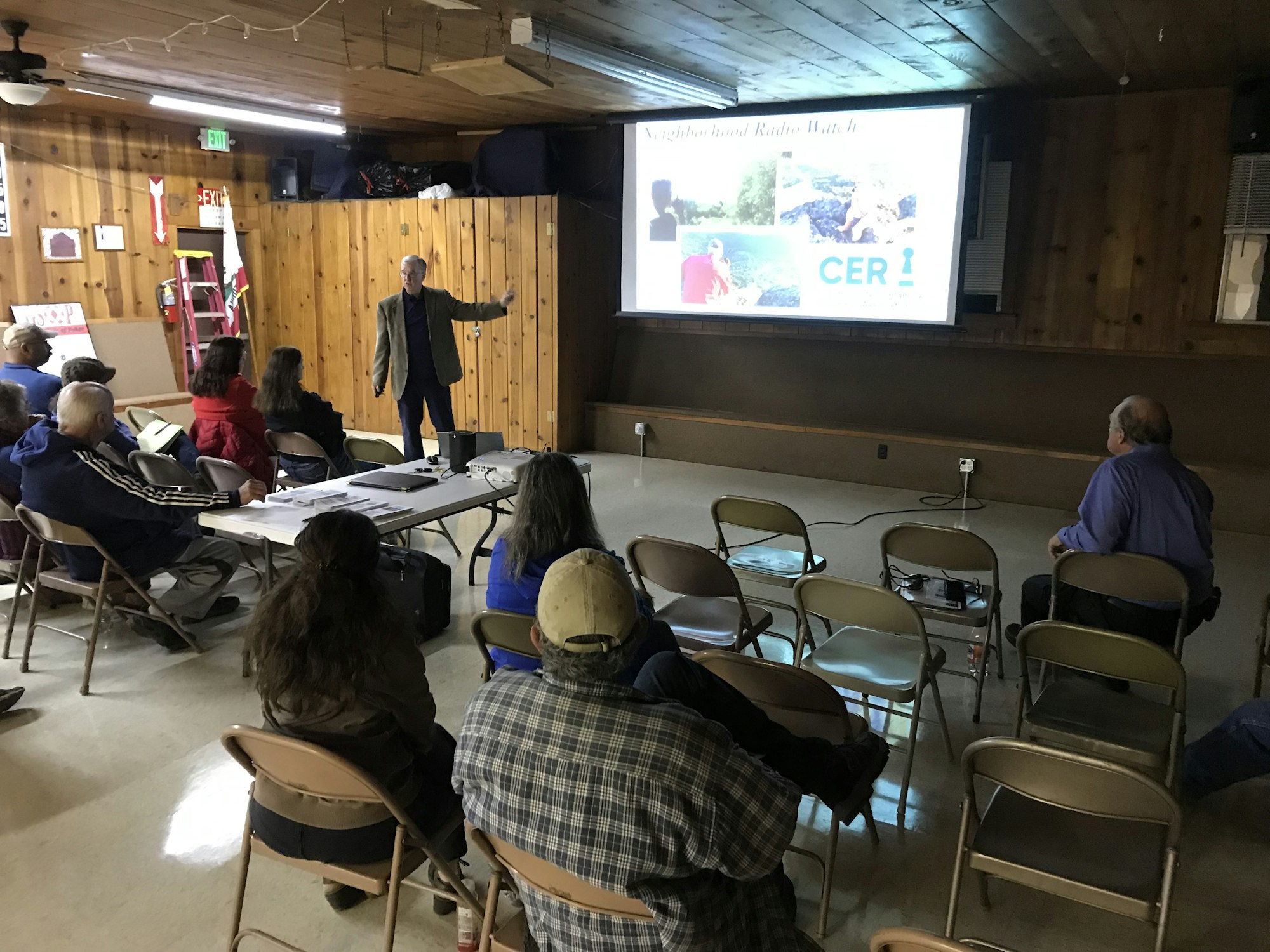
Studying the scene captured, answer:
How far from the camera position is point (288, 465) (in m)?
5.16

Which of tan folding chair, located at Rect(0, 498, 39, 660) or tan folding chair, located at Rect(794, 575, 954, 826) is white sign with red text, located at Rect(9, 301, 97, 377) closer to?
tan folding chair, located at Rect(0, 498, 39, 660)

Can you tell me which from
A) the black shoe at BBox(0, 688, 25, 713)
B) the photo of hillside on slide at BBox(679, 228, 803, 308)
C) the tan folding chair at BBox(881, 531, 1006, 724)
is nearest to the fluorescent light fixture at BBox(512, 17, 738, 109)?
the photo of hillside on slide at BBox(679, 228, 803, 308)

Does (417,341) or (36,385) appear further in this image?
(417,341)

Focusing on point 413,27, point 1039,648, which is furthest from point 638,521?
point 1039,648

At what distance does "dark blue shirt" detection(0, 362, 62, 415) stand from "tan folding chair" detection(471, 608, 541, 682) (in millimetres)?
3404

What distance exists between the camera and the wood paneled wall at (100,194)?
727 centimetres

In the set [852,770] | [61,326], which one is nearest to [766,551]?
[852,770]

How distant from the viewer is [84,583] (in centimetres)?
363

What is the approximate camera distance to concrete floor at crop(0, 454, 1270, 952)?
7.57ft

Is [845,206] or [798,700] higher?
[845,206]

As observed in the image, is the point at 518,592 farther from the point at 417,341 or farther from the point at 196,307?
the point at 196,307

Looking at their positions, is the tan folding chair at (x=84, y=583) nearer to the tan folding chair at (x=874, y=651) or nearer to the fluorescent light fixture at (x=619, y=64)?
the tan folding chair at (x=874, y=651)

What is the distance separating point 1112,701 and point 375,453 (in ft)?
13.0

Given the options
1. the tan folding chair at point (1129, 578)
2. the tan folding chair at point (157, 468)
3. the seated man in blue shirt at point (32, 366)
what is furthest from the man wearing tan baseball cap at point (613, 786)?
the seated man in blue shirt at point (32, 366)
